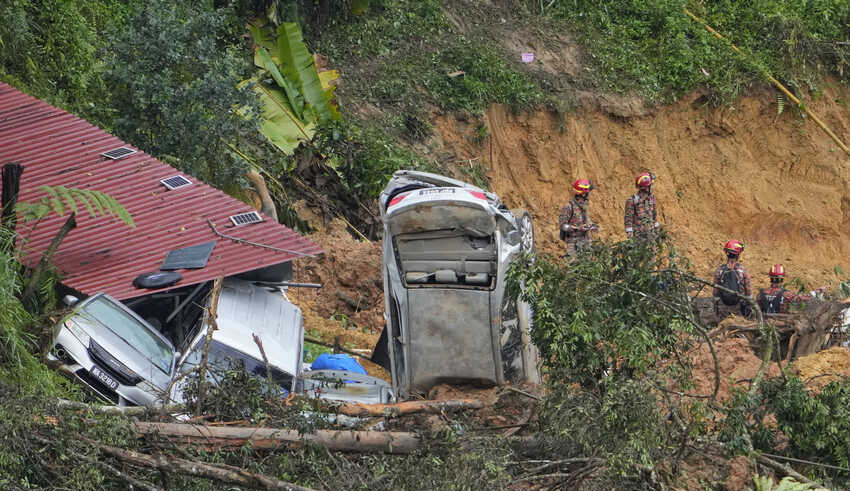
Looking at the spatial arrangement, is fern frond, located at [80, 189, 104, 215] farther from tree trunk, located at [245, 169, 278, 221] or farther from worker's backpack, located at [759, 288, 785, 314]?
worker's backpack, located at [759, 288, 785, 314]

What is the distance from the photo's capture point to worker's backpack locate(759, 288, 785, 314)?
47.3 feet

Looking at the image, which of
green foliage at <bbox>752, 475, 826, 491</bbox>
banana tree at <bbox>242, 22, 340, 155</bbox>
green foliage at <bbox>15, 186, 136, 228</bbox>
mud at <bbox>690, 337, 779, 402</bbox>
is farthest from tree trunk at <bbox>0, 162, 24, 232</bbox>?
green foliage at <bbox>752, 475, 826, 491</bbox>

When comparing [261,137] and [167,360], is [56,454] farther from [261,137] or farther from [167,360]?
[261,137]

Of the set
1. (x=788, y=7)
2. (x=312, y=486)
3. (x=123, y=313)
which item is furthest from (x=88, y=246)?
(x=788, y=7)

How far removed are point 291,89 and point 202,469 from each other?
37.5 ft

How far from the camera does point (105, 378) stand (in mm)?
9242

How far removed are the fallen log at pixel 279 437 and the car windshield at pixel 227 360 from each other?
142 cm

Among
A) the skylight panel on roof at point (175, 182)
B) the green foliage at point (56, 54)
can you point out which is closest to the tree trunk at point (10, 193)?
the skylight panel on roof at point (175, 182)

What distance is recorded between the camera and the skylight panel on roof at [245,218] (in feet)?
39.9

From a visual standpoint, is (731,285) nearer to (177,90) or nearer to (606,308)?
(606,308)

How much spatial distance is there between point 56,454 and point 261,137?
10513 millimetres

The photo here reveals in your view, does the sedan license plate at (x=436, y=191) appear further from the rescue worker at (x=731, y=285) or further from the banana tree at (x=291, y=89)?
the banana tree at (x=291, y=89)

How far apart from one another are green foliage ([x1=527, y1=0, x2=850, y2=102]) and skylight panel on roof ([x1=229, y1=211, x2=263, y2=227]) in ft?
37.9

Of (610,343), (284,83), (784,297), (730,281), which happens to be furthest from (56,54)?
(610,343)
